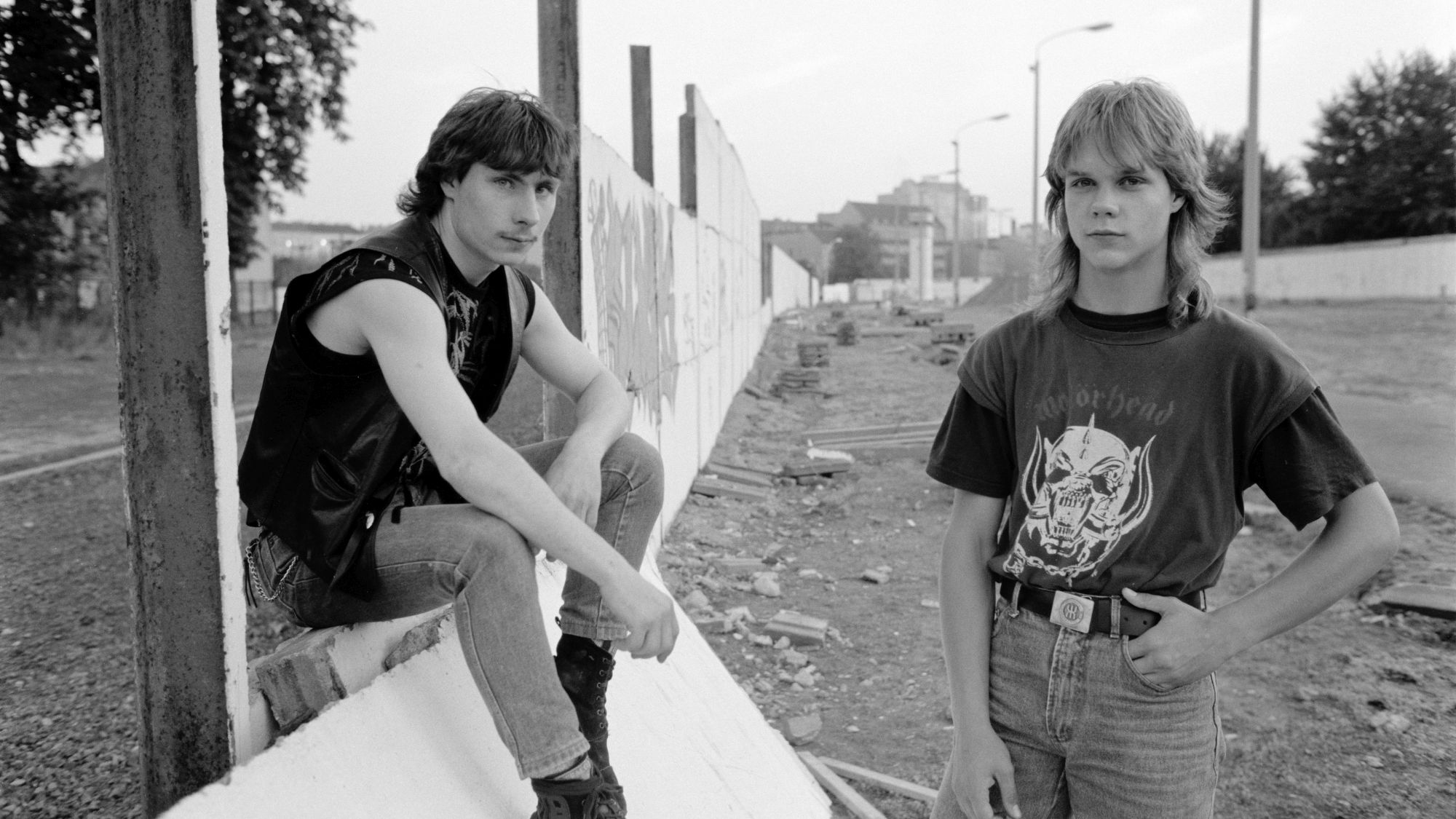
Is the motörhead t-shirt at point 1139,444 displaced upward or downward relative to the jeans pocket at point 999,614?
upward

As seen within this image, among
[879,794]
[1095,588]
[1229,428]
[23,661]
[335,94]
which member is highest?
[335,94]

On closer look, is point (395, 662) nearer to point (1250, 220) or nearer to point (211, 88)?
point (211, 88)

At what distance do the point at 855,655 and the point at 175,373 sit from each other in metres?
4.08

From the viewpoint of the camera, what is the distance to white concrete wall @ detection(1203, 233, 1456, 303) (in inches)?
1324

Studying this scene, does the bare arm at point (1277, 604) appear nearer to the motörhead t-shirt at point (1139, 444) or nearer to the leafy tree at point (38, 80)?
the motörhead t-shirt at point (1139, 444)

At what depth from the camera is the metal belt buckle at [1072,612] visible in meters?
1.82

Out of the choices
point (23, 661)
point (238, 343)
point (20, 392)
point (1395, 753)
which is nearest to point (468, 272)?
point (23, 661)

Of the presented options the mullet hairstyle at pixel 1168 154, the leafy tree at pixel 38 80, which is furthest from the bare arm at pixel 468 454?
the leafy tree at pixel 38 80

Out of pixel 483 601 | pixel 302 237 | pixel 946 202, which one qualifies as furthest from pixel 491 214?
pixel 946 202

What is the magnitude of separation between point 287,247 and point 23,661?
5787cm

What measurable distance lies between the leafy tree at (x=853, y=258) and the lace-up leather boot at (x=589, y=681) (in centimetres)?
10451

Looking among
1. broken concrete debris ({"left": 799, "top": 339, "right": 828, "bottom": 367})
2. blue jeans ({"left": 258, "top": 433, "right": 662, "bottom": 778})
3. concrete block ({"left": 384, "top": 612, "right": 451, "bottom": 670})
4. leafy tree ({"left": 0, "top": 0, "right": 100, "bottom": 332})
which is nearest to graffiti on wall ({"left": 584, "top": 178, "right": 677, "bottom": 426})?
concrete block ({"left": 384, "top": 612, "right": 451, "bottom": 670})

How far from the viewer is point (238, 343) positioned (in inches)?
896

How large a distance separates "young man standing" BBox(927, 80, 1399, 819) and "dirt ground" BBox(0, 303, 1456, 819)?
2016 mm
